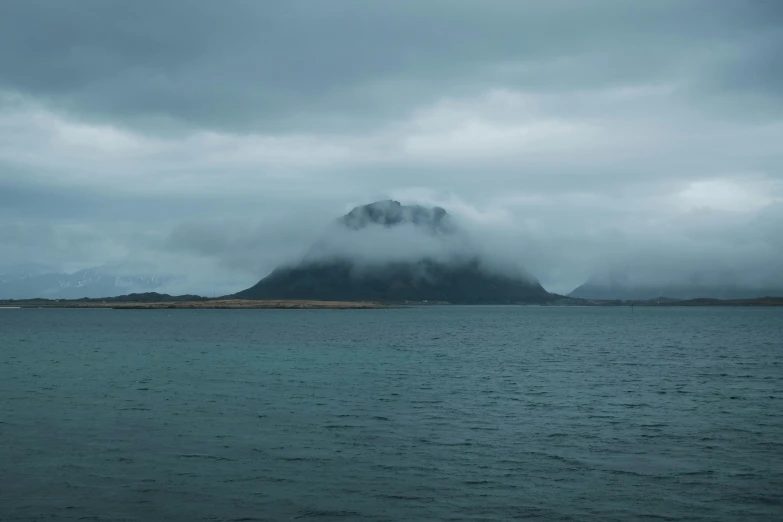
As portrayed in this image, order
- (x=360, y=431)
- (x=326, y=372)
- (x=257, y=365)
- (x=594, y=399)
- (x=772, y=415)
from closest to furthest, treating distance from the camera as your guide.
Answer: (x=360, y=431)
(x=772, y=415)
(x=594, y=399)
(x=326, y=372)
(x=257, y=365)

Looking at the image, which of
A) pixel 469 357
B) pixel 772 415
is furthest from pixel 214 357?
pixel 772 415

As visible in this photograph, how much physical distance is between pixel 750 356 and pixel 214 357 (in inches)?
2960

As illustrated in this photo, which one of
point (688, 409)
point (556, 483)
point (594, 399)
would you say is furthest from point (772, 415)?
point (556, 483)

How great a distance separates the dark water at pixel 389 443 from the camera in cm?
2708

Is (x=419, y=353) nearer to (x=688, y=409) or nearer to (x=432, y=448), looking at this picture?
(x=688, y=409)

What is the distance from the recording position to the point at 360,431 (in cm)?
4081

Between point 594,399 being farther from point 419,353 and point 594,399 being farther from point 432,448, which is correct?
point 419,353

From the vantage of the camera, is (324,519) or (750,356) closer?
(324,519)

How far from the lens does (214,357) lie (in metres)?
89.8

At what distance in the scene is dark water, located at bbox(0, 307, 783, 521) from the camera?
2708cm

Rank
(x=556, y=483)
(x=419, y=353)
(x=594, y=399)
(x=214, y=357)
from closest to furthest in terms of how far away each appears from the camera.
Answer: (x=556, y=483) < (x=594, y=399) < (x=214, y=357) < (x=419, y=353)

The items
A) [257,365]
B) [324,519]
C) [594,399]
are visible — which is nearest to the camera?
[324,519]

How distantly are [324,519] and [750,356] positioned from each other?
8648cm

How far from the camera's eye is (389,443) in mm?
37656
